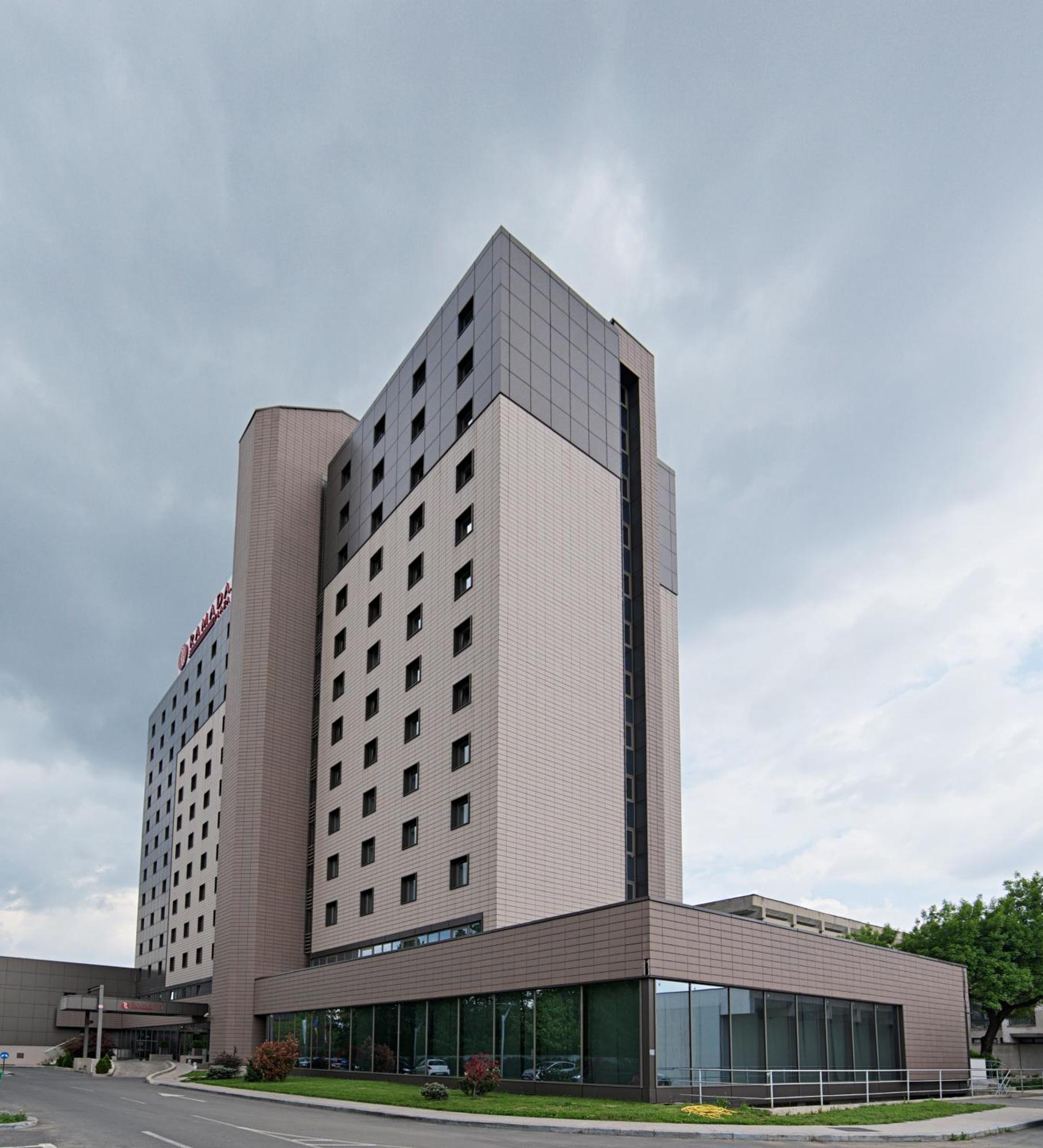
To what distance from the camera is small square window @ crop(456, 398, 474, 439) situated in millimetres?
49844

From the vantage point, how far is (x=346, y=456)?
6694 centimetres

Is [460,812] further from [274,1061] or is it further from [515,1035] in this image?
[274,1061]

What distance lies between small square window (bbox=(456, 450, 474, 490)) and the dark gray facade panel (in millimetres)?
1872

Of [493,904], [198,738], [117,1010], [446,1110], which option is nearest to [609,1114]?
[446,1110]

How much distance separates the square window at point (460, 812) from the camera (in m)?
43.8

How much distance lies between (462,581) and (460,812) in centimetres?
1006

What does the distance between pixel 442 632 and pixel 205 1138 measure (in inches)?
1179

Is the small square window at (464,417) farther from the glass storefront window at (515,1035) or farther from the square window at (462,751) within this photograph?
the glass storefront window at (515,1035)

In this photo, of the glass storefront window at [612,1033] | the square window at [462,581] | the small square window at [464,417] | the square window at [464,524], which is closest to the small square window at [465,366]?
the small square window at [464,417]

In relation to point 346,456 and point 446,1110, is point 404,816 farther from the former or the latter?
point 346,456

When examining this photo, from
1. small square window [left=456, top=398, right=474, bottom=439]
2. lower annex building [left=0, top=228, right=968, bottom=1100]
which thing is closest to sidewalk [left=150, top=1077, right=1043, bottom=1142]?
lower annex building [left=0, top=228, right=968, bottom=1100]

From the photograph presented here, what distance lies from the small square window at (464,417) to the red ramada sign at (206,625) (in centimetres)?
3362

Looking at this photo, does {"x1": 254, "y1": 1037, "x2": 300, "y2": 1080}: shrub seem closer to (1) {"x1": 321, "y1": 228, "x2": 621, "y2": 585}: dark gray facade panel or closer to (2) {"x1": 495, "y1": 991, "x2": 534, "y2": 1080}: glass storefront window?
(2) {"x1": 495, "y1": 991, "x2": 534, "y2": 1080}: glass storefront window

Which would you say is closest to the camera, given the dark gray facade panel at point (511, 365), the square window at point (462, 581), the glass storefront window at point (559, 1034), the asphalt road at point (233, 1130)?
the asphalt road at point (233, 1130)
